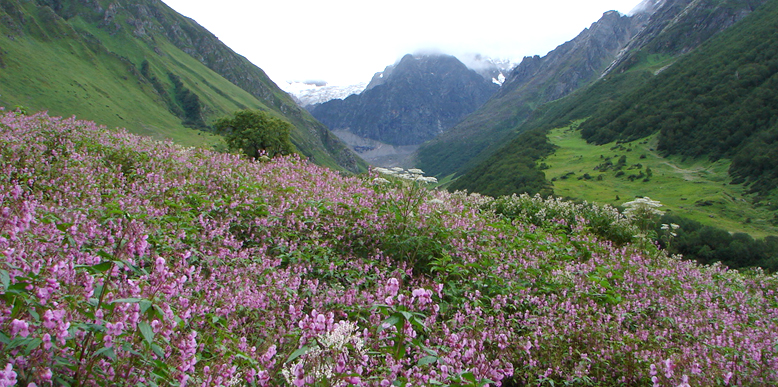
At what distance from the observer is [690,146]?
4488 inches

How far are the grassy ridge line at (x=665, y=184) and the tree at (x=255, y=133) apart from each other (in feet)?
209

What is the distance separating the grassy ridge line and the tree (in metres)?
63.8

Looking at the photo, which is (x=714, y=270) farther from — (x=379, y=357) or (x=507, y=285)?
(x=379, y=357)

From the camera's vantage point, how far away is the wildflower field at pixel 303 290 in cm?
265

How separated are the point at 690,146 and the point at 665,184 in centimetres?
3080

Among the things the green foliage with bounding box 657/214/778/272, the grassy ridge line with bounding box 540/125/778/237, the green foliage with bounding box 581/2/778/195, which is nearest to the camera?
the green foliage with bounding box 657/214/778/272

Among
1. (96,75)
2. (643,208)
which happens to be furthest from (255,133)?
(96,75)

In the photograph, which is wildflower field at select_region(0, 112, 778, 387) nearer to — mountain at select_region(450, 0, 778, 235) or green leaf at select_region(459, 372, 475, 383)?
green leaf at select_region(459, 372, 475, 383)

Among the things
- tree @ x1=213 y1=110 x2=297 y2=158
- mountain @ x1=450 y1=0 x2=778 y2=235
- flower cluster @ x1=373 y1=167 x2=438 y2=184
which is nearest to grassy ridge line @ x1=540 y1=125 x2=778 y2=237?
mountain @ x1=450 y1=0 x2=778 y2=235

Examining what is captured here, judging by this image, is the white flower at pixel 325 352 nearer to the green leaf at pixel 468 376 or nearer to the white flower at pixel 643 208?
the green leaf at pixel 468 376

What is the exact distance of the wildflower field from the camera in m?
2.65

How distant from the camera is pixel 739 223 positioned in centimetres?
7075

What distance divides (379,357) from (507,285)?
3.82 metres

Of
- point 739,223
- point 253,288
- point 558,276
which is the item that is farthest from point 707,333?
point 739,223
